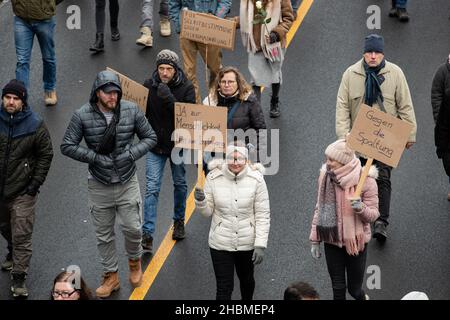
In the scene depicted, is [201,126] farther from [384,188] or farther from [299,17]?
[299,17]

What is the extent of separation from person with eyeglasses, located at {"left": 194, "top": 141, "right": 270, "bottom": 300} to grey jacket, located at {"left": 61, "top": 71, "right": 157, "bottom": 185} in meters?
0.86

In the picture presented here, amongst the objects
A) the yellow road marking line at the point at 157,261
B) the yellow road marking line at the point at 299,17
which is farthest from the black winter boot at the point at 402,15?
the yellow road marking line at the point at 157,261

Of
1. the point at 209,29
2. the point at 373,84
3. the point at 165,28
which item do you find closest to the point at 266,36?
the point at 209,29

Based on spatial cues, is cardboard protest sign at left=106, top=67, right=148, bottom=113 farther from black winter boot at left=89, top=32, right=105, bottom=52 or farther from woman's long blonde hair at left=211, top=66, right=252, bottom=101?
black winter boot at left=89, top=32, right=105, bottom=52

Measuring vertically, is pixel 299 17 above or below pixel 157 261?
above

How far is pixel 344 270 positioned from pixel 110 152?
2331 mm

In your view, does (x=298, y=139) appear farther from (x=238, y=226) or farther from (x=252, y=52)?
(x=238, y=226)

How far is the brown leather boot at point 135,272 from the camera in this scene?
36.7 ft

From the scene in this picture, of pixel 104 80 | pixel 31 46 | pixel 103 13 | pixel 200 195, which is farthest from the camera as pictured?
pixel 103 13

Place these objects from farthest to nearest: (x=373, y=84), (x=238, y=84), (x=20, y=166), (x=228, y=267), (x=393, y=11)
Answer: (x=393, y=11) → (x=373, y=84) → (x=238, y=84) → (x=20, y=166) → (x=228, y=267)

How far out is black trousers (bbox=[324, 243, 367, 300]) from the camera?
10.2 meters

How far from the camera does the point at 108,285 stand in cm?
1113

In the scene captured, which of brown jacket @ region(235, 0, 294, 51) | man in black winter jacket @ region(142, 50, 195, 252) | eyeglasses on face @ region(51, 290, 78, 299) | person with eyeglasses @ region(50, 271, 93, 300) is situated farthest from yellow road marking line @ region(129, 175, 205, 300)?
brown jacket @ region(235, 0, 294, 51)

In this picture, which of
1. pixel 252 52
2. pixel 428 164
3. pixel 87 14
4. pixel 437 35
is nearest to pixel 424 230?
pixel 428 164
